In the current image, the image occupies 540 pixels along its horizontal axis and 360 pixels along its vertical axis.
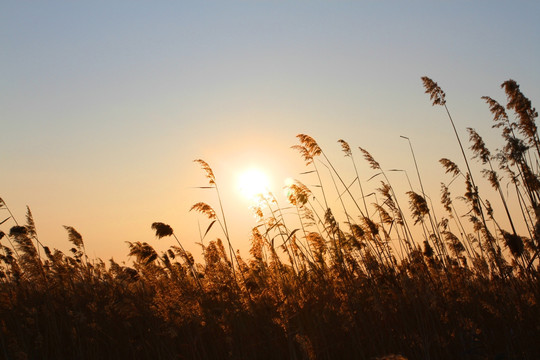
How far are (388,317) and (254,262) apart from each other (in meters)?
2.57

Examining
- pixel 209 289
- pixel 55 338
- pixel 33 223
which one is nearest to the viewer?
pixel 55 338

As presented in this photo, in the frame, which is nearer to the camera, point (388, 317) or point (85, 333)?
point (388, 317)

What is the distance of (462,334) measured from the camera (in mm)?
4988

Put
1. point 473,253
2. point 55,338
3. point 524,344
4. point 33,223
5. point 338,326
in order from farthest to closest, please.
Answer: point 473,253
point 33,223
point 55,338
point 338,326
point 524,344

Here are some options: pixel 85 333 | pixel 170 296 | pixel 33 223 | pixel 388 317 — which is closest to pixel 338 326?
pixel 388 317

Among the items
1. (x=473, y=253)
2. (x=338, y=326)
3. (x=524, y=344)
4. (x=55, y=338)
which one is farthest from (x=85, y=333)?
(x=473, y=253)

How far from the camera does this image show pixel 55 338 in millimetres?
5703

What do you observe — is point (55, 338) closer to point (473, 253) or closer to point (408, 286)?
point (408, 286)

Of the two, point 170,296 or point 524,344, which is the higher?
point 170,296

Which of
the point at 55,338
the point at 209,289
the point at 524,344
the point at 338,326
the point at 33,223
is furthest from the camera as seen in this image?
the point at 33,223

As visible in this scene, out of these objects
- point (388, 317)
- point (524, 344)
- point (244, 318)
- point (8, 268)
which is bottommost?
point (524, 344)

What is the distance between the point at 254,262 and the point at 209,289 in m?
0.96

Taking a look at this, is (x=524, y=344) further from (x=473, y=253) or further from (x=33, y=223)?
(x=33, y=223)

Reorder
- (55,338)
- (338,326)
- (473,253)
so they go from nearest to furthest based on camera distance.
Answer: (338,326), (55,338), (473,253)
